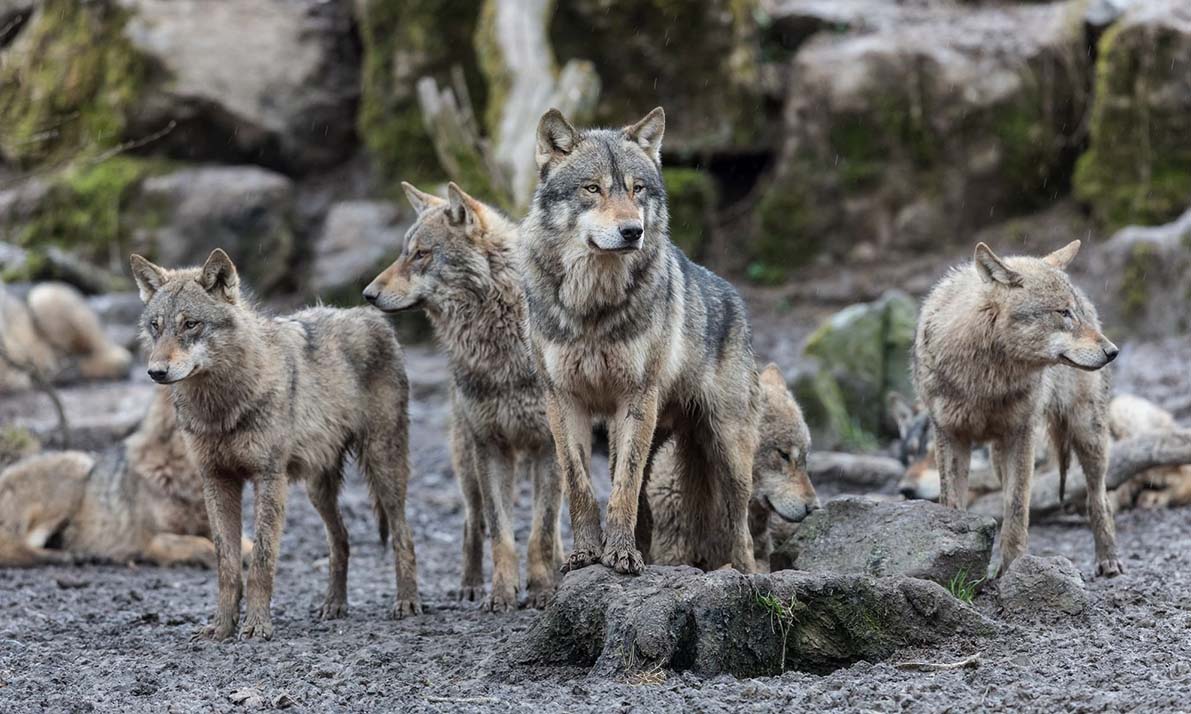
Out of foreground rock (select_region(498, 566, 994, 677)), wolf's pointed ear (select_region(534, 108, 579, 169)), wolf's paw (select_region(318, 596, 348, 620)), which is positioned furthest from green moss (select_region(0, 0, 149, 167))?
foreground rock (select_region(498, 566, 994, 677))

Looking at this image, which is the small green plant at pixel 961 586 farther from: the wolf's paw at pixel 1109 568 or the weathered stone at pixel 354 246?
the weathered stone at pixel 354 246

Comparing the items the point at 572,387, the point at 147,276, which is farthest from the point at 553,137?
the point at 147,276

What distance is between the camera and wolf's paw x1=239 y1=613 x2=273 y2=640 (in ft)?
21.4

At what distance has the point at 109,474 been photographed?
932cm

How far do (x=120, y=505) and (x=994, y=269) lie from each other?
607 cm

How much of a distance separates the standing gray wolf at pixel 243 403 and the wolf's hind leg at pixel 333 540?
0.02 metres

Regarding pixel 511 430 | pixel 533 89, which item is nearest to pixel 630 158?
pixel 511 430

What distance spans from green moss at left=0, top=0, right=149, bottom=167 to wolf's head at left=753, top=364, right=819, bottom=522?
1212 cm

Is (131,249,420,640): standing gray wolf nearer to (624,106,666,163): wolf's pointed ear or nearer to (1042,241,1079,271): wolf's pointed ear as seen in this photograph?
(624,106,666,163): wolf's pointed ear

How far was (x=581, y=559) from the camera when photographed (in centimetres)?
584

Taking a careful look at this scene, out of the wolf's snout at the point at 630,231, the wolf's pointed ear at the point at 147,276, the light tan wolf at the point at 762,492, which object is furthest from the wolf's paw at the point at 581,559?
the wolf's pointed ear at the point at 147,276

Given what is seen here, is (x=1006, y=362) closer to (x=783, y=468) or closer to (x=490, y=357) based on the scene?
(x=783, y=468)

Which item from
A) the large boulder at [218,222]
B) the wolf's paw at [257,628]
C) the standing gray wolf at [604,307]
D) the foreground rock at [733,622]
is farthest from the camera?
the large boulder at [218,222]

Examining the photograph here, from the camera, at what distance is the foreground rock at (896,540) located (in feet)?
20.9
